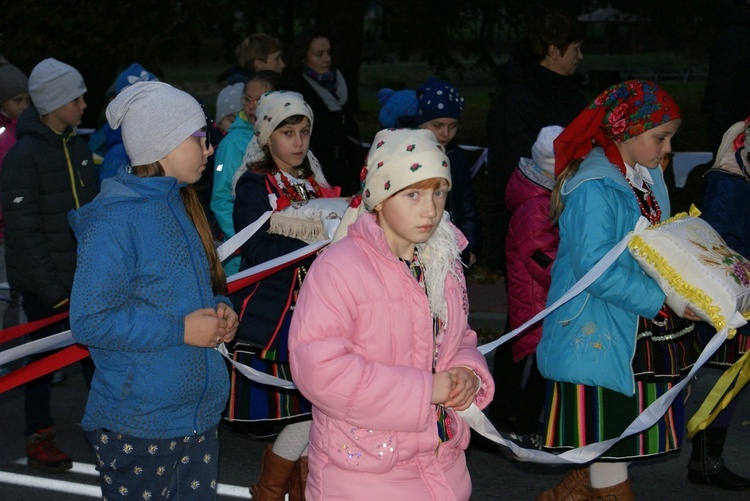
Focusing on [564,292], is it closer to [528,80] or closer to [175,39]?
[528,80]

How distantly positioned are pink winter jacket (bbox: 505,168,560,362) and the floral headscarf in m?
1.17

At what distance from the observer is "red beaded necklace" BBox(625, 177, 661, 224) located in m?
4.49

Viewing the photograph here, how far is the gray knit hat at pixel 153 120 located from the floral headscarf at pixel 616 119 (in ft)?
5.20

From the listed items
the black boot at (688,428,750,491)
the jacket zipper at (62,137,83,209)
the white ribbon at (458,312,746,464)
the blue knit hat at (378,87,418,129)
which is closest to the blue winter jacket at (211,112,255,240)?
the jacket zipper at (62,137,83,209)

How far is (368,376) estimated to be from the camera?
3.12 metres

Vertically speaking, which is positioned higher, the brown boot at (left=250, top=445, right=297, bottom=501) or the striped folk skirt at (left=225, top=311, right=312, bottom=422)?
the striped folk skirt at (left=225, top=311, right=312, bottom=422)

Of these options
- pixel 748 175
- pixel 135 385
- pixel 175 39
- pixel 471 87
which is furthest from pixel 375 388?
pixel 471 87

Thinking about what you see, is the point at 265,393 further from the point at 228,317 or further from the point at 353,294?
the point at 353,294

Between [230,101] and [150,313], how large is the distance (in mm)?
4578

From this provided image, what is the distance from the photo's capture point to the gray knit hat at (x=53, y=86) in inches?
243

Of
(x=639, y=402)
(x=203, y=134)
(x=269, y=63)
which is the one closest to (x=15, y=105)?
(x=269, y=63)

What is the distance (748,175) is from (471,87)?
4451cm

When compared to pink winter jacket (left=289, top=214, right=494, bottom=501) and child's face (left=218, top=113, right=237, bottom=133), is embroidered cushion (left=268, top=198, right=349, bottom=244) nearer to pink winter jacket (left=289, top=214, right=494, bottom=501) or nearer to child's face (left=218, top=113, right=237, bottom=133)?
pink winter jacket (left=289, top=214, right=494, bottom=501)

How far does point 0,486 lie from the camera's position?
5.80m
